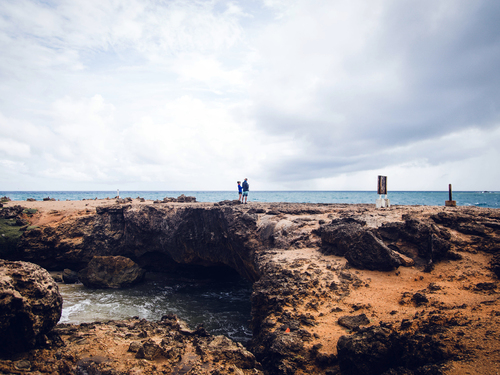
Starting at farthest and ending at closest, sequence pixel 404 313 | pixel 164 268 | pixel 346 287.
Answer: pixel 164 268, pixel 346 287, pixel 404 313

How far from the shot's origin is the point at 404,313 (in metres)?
5.73

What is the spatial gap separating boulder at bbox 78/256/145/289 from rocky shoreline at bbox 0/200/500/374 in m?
7.20

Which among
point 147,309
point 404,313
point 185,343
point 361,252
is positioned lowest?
point 147,309

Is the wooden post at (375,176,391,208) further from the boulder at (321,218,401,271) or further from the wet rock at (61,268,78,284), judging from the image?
the wet rock at (61,268,78,284)

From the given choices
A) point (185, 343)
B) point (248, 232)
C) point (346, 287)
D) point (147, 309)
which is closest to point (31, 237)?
point (147, 309)

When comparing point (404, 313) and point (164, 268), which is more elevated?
Answer: point (404, 313)

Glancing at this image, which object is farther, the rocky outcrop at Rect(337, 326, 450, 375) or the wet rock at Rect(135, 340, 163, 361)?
the wet rock at Rect(135, 340, 163, 361)

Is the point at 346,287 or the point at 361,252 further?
the point at 361,252

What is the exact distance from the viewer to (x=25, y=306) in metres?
5.07

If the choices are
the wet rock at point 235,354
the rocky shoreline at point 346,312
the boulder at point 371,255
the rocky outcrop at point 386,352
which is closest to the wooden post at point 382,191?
the rocky shoreline at point 346,312

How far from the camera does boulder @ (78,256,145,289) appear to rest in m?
14.5

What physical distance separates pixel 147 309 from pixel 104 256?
5.11 m

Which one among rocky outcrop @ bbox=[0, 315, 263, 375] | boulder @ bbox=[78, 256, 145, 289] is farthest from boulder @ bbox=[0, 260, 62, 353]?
boulder @ bbox=[78, 256, 145, 289]

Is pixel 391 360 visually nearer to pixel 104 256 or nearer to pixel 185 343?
pixel 185 343
